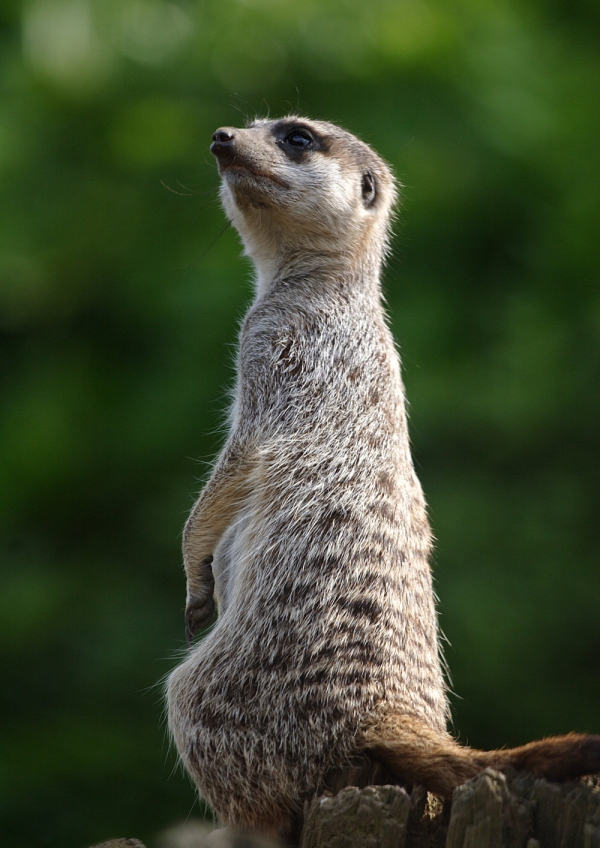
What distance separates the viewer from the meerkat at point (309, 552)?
243 centimetres

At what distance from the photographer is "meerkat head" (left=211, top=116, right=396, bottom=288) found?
3271mm

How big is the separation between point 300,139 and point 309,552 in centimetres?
154

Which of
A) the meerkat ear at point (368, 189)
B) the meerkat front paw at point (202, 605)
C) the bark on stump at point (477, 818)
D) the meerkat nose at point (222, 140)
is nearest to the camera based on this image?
the bark on stump at point (477, 818)

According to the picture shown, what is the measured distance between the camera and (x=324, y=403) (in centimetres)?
303

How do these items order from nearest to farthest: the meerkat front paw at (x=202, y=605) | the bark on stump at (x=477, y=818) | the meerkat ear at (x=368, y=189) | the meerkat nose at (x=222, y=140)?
the bark on stump at (x=477, y=818) → the meerkat front paw at (x=202, y=605) → the meerkat nose at (x=222, y=140) → the meerkat ear at (x=368, y=189)

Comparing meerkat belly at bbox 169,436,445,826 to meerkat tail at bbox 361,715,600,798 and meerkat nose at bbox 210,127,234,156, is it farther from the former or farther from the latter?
meerkat nose at bbox 210,127,234,156

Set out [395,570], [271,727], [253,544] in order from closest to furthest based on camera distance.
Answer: [271,727] → [395,570] → [253,544]

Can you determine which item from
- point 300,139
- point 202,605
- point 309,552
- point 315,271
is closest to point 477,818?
point 309,552

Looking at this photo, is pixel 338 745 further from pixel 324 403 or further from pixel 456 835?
pixel 324 403

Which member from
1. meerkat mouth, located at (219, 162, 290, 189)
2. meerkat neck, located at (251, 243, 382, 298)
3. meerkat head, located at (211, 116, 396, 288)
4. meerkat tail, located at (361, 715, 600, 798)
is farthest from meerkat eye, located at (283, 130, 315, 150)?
meerkat tail, located at (361, 715, 600, 798)

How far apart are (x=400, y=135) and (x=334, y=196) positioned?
2093 mm

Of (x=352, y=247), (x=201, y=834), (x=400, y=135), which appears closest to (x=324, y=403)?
(x=352, y=247)

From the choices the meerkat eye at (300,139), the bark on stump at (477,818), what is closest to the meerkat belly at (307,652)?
the bark on stump at (477,818)

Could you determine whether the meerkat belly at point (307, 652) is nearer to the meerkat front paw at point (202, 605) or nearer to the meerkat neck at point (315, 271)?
the meerkat front paw at point (202, 605)
